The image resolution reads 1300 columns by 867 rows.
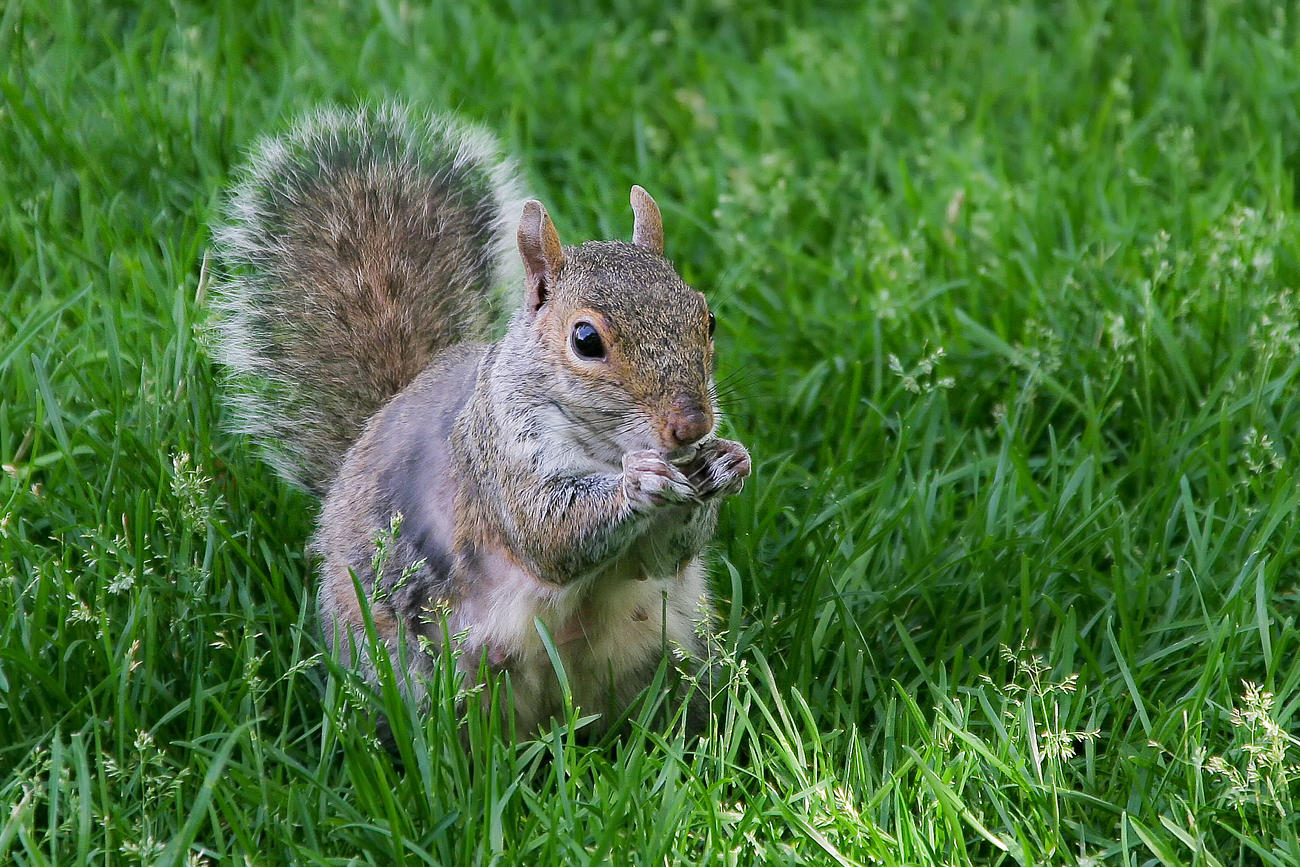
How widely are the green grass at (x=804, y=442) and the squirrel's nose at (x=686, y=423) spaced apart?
0.35 m

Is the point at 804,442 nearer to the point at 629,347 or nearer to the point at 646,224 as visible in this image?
the point at 646,224

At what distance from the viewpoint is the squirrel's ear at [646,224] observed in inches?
82.4

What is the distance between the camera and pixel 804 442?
2689 millimetres

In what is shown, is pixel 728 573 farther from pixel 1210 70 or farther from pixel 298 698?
pixel 1210 70

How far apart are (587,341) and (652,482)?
202 mm

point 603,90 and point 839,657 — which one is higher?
point 603,90

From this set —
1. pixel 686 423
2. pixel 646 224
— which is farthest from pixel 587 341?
pixel 646 224

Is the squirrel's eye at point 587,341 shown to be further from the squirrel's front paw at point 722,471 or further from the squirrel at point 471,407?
the squirrel's front paw at point 722,471

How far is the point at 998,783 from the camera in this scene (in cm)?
183

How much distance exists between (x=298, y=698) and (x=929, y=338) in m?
1.36

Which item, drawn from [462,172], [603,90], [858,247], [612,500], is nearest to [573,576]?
[612,500]

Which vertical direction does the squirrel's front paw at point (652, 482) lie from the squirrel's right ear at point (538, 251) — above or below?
below

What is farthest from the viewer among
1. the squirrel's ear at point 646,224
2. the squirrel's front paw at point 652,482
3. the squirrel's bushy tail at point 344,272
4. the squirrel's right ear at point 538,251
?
the squirrel's bushy tail at point 344,272

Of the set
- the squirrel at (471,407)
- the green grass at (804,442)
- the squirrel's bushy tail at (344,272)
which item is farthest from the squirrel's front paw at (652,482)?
the squirrel's bushy tail at (344,272)
